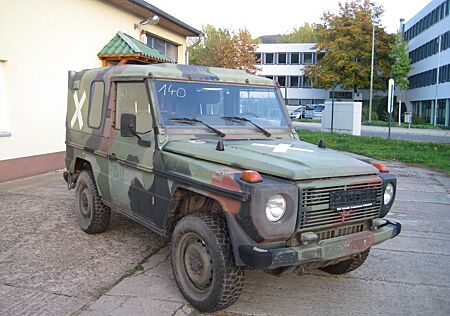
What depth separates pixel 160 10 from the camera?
1470 centimetres

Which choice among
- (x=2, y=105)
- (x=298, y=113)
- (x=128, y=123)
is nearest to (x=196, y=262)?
(x=128, y=123)

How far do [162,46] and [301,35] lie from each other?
63407 mm

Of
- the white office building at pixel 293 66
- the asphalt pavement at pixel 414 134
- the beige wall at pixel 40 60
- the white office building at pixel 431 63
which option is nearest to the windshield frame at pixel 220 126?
the beige wall at pixel 40 60

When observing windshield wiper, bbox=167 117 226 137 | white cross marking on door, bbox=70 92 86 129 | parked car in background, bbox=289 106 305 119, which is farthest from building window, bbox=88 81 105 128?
parked car in background, bbox=289 106 305 119

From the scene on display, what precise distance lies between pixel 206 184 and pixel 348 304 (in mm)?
1684

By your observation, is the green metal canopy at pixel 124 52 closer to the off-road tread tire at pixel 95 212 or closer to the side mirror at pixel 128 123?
the off-road tread tire at pixel 95 212

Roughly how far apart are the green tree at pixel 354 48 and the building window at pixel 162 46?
3064 centimetres

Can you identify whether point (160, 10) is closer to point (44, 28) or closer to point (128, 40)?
point (128, 40)

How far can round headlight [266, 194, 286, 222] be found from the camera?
12.1 feet

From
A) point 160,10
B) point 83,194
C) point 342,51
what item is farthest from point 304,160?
point 342,51

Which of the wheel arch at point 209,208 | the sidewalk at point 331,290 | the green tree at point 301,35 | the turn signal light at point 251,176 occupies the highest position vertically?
the green tree at point 301,35

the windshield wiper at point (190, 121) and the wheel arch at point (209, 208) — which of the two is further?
the windshield wiper at point (190, 121)

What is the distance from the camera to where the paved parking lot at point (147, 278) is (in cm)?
430

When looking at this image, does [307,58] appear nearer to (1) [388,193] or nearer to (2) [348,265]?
(2) [348,265]
